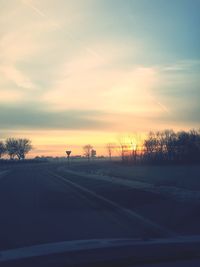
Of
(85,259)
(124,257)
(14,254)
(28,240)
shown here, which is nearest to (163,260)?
(124,257)

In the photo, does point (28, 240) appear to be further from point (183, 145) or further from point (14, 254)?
point (183, 145)

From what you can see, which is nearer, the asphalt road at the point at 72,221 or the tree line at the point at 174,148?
the asphalt road at the point at 72,221

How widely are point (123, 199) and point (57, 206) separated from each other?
9.03ft

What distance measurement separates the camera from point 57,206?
18.2 metres

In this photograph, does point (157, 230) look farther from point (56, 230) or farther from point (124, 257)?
point (124, 257)

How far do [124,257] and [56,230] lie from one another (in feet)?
26.2

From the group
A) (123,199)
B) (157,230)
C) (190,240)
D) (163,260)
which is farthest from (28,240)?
(123,199)

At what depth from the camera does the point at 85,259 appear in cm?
441

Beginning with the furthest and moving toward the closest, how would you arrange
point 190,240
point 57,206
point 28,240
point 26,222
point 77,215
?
point 57,206 < point 77,215 < point 26,222 < point 28,240 < point 190,240

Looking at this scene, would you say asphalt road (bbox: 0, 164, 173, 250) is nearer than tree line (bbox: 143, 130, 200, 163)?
Yes

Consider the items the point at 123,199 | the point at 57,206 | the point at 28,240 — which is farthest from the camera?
the point at 123,199

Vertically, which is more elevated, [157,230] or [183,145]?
[183,145]

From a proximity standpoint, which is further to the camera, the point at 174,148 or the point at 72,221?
the point at 174,148

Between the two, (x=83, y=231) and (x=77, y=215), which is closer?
(x=83, y=231)
